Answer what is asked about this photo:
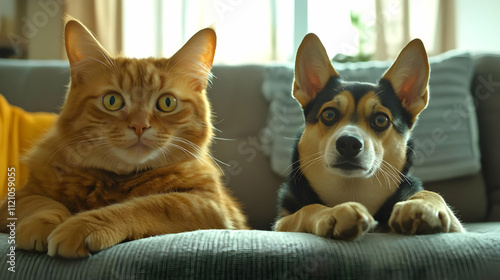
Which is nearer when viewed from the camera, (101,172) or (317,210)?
(317,210)

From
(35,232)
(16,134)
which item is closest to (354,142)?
(35,232)

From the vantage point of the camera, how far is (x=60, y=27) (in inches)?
120

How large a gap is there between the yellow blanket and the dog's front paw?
1170 millimetres

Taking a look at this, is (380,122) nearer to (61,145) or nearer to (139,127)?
(139,127)

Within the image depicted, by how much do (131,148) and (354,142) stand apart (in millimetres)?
537

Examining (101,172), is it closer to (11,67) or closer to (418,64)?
(418,64)

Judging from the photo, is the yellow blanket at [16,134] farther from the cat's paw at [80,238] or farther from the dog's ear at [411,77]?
the dog's ear at [411,77]

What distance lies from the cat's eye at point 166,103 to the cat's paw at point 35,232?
0.38m

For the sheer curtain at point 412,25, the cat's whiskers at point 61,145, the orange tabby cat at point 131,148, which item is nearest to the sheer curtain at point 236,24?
the sheer curtain at point 412,25

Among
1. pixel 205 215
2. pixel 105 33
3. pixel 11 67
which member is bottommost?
pixel 205 215

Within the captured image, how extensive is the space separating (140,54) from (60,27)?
0.65m

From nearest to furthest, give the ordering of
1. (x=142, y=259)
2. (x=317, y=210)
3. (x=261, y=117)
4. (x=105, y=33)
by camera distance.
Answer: (x=142, y=259)
(x=317, y=210)
(x=261, y=117)
(x=105, y=33)

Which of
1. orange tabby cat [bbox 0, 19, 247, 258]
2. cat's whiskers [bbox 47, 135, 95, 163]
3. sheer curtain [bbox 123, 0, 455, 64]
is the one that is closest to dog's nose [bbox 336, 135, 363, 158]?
orange tabby cat [bbox 0, 19, 247, 258]

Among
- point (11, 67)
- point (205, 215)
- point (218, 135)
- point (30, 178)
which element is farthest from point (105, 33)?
point (205, 215)
